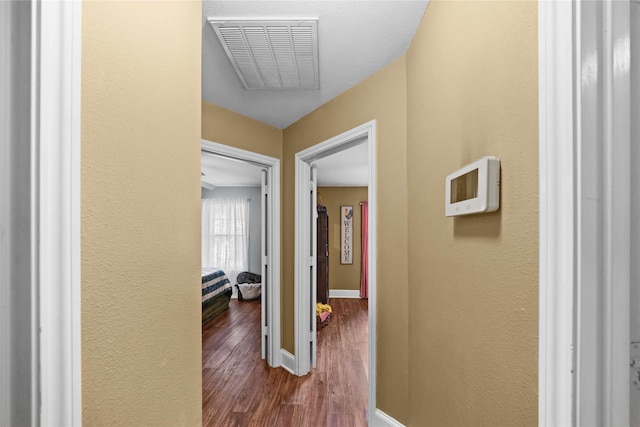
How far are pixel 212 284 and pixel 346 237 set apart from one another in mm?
2822

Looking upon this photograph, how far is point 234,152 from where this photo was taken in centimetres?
238

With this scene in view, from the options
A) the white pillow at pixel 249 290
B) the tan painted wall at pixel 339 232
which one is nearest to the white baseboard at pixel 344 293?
the tan painted wall at pixel 339 232

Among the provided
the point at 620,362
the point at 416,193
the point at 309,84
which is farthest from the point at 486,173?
the point at 309,84

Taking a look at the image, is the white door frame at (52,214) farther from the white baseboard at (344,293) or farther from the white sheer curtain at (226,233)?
the white sheer curtain at (226,233)

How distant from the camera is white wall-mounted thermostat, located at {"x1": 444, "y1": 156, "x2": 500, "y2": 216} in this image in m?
0.76

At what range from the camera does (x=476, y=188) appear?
2.74 ft

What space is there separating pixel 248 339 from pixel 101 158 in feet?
11.2

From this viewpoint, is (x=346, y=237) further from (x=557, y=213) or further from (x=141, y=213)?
(x=557, y=213)

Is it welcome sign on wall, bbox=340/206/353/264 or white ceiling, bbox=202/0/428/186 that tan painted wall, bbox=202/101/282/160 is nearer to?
white ceiling, bbox=202/0/428/186

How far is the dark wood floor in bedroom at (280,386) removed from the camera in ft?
6.58

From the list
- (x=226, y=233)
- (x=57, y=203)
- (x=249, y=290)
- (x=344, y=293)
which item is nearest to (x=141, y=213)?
(x=57, y=203)

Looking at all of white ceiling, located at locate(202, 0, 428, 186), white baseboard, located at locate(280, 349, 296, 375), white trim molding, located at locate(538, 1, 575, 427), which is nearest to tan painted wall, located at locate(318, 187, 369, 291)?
white baseboard, located at locate(280, 349, 296, 375)

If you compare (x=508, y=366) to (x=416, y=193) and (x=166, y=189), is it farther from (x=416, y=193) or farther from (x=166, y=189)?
(x=166, y=189)

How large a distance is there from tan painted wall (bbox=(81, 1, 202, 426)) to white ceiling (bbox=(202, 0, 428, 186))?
0.49 metres
